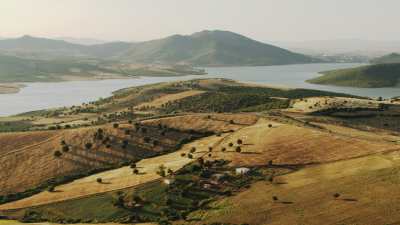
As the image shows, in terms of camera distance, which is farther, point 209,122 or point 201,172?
point 209,122

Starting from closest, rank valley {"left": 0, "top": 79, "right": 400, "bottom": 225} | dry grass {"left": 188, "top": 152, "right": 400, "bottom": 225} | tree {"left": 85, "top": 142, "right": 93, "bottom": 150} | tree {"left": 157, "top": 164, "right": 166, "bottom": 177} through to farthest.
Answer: dry grass {"left": 188, "top": 152, "right": 400, "bottom": 225}, valley {"left": 0, "top": 79, "right": 400, "bottom": 225}, tree {"left": 157, "top": 164, "right": 166, "bottom": 177}, tree {"left": 85, "top": 142, "right": 93, "bottom": 150}

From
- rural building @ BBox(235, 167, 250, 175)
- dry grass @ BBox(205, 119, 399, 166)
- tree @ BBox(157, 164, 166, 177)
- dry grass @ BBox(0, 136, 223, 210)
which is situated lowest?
dry grass @ BBox(0, 136, 223, 210)

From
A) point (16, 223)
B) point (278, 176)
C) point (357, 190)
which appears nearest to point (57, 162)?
point (16, 223)

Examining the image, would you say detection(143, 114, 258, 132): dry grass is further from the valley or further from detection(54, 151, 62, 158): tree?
detection(54, 151, 62, 158): tree

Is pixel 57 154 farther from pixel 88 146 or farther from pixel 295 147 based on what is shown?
pixel 295 147

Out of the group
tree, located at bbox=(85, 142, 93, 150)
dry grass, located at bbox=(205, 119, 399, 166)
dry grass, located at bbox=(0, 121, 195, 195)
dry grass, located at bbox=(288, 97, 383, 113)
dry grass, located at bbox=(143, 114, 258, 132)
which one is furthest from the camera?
dry grass, located at bbox=(288, 97, 383, 113)

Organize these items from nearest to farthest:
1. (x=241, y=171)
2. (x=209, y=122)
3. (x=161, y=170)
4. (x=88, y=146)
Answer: (x=241, y=171)
(x=161, y=170)
(x=88, y=146)
(x=209, y=122)

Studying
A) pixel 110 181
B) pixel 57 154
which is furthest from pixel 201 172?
pixel 57 154

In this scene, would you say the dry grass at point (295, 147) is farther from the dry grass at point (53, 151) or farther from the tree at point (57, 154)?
the tree at point (57, 154)

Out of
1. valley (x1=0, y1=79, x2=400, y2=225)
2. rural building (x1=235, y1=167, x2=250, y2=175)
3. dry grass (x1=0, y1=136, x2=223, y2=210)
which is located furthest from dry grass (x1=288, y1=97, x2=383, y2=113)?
rural building (x1=235, y1=167, x2=250, y2=175)

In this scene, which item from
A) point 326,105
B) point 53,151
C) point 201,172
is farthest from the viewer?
point 326,105

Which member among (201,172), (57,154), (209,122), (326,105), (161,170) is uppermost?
(326,105)
